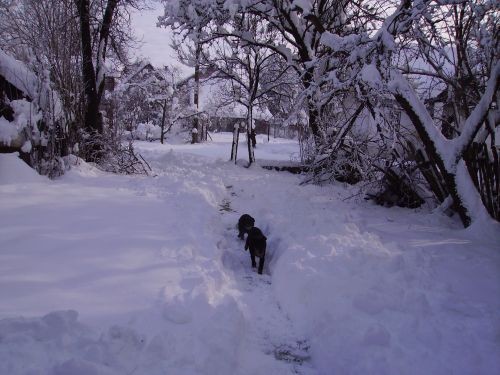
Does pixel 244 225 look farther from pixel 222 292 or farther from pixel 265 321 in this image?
pixel 265 321

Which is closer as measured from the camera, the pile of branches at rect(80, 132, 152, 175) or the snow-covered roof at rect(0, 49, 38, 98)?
the snow-covered roof at rect(0, 49, 38, 98)

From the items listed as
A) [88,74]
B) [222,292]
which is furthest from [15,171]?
[88,74]

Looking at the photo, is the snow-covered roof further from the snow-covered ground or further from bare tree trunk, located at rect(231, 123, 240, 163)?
bare tree trunk, located at rect(231, 123, 240, 163)

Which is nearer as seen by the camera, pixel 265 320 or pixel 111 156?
pixel 265 320

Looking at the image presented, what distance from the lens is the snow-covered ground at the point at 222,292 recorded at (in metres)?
2.67

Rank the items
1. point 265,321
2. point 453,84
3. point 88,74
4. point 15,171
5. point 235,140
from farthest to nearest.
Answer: point 235,140
point 88,74
point 453,84
point 15,171
point 265,321

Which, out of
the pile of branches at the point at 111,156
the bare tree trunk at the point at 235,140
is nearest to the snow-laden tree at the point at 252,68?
the bare tree trunk at the point at 235,140

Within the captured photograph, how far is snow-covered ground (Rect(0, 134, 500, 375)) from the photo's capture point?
267 centimetres

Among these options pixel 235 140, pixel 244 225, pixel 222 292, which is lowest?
pixel 222 292

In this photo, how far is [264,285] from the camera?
4738mm

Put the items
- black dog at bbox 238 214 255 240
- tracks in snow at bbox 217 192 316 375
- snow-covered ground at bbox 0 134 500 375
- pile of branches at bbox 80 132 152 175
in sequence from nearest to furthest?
snow-covered ground at bbox 0 134 500 375, tracks in snow at bbox 217 192 316 375, black dog at bbox 238 214 255 240, pile of branches at bbox 80 132 152 175

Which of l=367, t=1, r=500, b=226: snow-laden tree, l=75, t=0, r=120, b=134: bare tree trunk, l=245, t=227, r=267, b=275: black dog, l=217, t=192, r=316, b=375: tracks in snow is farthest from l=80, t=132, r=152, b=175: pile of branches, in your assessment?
l=367, t=1, r=500, b=226: snow-laden tree

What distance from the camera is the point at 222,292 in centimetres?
409

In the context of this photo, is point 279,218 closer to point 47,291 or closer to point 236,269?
Answer: point 236,269
